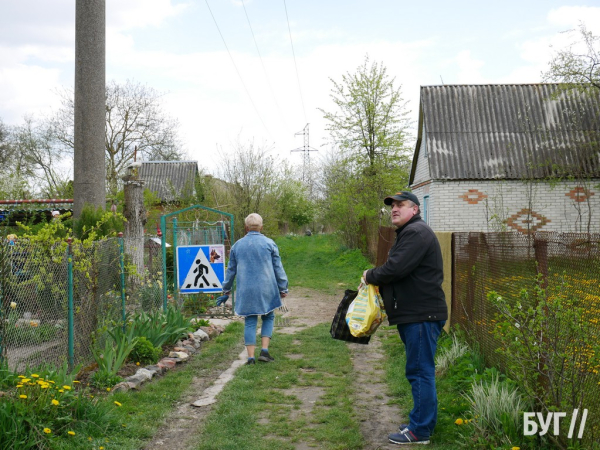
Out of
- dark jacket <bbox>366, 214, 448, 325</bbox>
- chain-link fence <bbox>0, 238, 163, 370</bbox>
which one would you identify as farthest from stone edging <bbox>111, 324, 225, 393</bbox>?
dark jacket <bbox>366, 214, 448, 325</bbox>

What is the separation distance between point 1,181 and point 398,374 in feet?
88.5

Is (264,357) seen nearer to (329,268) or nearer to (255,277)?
(255,277)

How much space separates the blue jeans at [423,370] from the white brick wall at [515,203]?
44.1ft

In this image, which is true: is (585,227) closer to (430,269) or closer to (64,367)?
(430,269)

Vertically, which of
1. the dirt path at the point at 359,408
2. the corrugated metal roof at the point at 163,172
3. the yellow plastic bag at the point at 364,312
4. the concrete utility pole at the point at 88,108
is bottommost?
the dirt path at the point at 359,408

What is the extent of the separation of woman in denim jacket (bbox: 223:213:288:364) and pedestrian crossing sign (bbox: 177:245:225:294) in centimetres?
267

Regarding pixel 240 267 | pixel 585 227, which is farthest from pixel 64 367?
pixel 585 227

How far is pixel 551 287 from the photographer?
14.3 feet

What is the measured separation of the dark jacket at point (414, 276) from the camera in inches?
177

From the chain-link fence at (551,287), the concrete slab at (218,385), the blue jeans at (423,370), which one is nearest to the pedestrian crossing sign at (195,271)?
the concrete slab at (218,385)

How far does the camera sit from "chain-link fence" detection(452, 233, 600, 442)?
3.76 meters

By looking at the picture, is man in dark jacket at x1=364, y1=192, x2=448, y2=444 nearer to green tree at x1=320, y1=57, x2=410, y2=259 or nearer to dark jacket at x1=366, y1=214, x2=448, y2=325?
dark jacket at x1=366, y1=214, x2=448, y2=325

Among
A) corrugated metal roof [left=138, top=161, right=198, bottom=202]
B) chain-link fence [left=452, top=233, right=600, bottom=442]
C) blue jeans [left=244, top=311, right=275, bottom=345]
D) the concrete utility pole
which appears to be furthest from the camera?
corrugated metal roof [left=138, top=161, right=198, bottom=202]

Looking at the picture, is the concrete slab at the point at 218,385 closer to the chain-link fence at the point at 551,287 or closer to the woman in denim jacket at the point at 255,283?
the woman in denim jacket at the point at 255,283
